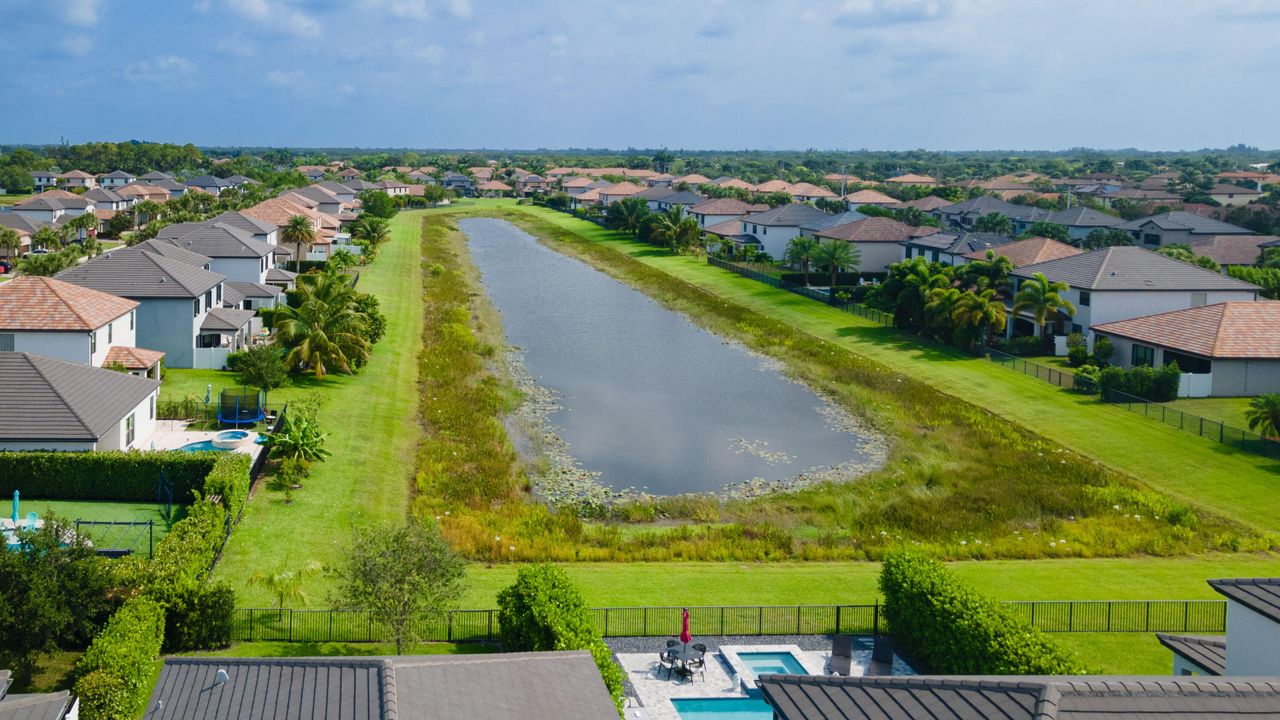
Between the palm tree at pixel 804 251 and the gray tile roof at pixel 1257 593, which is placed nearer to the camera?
the gray tile roof at pixel 1257 593

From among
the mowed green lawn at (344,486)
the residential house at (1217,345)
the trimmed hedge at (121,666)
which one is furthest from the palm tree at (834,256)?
the trimmed hedge at (121,666)

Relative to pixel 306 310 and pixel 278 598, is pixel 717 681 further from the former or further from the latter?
pixel 306 310

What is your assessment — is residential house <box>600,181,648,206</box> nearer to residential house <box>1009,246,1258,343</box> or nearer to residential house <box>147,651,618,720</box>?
residential house <box>1009,246,1258,343</box>

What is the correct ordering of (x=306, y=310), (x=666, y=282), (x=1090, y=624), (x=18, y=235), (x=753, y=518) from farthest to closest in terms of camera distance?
1. (x=666, y=282)
2. (x=18, y=235)
3. (x=306, y=310)
4. (x=753, y=518)
5. (x=1090, y=624)

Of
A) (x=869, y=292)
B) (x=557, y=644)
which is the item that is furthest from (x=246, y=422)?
(x=869, y=292)

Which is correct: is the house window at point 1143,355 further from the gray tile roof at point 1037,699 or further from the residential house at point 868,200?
the residential house at point 868,200
